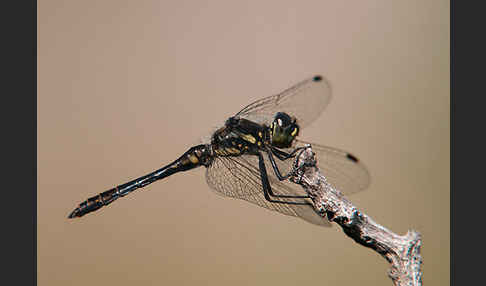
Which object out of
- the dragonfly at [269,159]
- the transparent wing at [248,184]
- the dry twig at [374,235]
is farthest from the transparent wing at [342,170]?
the dry twig at [374,235]

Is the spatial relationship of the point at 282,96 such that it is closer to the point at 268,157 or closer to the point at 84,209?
the point at 268,157

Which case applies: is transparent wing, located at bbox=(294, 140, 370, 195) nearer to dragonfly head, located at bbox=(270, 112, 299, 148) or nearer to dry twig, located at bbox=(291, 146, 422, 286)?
dragonfly head, located at bbox=(270, 112, 299, 148)

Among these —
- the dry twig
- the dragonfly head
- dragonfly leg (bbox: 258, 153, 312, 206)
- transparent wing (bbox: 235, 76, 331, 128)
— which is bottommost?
the dry twig

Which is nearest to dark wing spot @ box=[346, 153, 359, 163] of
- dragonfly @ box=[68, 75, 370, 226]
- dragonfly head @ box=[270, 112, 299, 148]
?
dragonfly @ box=[68, 75, 370, 226]

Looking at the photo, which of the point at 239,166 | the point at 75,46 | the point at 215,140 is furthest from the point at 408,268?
the point at 75,46

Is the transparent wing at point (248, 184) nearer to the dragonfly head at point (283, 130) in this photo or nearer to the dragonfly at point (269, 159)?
the dragonfly at point (269, 159)

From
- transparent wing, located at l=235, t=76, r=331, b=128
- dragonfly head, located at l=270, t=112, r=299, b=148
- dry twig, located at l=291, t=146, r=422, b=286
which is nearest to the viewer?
dry twig, located at l=291, t=146, r=422, b=286
